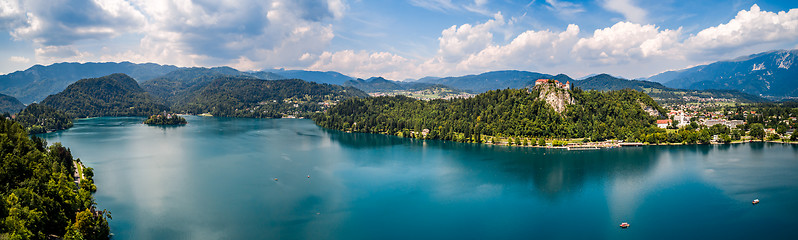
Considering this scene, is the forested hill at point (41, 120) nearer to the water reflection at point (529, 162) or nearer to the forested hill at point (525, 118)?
the forested hill at point (525, 118)

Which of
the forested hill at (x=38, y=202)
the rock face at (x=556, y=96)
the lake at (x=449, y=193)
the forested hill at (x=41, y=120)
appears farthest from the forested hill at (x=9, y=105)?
the rock face at (x=556, y=96)

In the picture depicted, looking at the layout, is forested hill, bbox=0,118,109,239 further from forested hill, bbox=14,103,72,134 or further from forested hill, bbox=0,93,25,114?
forested hill, bbox=0,93,25,114

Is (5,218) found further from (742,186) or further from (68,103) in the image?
(68,103)

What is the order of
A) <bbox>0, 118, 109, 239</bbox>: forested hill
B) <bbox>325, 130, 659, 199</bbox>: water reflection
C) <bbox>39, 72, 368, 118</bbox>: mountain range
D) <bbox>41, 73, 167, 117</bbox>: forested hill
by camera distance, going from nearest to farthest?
<bbox>0, 118, 109, 239</bbox>: forested hill, <bbox>325, 130, 659, 199</bbox>: water reflection, <bbox>41, 73, 167, 117</bbox>: forested hill, <bbox>39, 72, 368, 118</bbox>: mountain range

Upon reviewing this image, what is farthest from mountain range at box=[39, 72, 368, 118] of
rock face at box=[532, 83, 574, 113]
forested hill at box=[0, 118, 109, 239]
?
forested hill at box=[0, 118, 109, 239]

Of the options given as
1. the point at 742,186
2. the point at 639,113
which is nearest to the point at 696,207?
the point at 742,186
